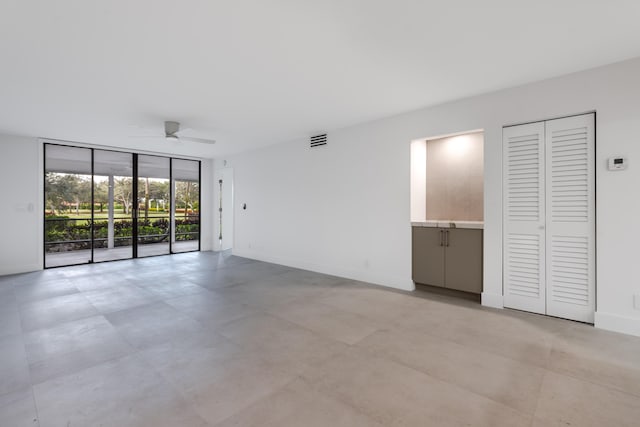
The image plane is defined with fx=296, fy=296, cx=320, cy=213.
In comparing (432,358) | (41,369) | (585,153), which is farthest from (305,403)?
(585,153)

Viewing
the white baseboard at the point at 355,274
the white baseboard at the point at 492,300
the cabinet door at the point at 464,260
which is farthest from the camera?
the white baseboard at the point at 355,274

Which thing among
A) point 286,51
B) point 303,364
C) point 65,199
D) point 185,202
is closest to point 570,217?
point 303,364

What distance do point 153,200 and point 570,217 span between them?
8936 mm

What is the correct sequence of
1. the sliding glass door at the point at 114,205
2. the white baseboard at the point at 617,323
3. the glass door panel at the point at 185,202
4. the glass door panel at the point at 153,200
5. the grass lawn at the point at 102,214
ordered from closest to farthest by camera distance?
1. the white baseboard at the point at 617,323
2. the sliding glass door at the point at 114,205
3. the grass lawn at the point at 102,214
4. the glass door panel at the point at 153,200
5. the glass door panel at the point at 185,202

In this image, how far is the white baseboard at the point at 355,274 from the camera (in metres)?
4.82

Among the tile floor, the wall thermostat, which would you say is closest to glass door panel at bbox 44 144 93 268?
the tile floor

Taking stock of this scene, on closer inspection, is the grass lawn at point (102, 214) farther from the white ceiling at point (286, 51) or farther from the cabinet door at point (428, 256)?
the cabinet door at point (428, 256)

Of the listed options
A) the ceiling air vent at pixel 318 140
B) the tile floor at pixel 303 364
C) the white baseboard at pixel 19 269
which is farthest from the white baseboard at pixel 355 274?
the white baseboard at pixel 19 269

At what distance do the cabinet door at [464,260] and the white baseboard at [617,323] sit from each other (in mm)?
1203

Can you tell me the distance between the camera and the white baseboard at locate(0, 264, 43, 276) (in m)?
5.92

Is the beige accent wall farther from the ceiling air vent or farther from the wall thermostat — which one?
the ceiling air vent

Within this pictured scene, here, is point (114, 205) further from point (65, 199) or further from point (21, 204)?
point (21, 204)

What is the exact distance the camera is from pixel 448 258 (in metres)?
4.34

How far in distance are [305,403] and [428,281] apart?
311 centimetres
